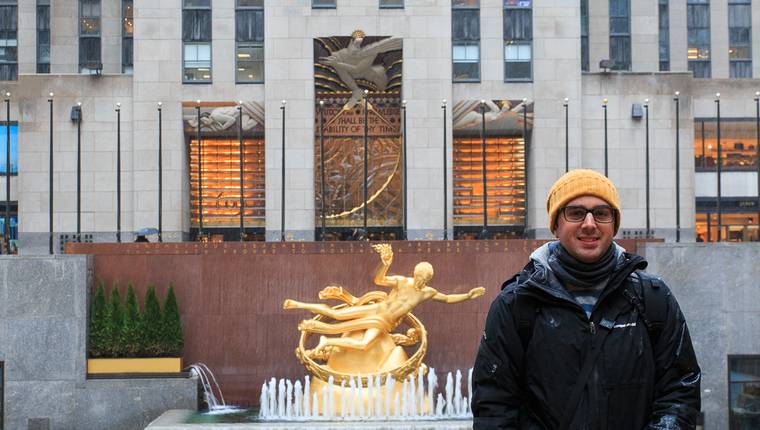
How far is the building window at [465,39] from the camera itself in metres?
37.5

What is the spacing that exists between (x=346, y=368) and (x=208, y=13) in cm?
1920

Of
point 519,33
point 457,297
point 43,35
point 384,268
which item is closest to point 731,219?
point 519,33

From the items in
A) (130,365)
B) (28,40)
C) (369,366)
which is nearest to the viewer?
(369,366)

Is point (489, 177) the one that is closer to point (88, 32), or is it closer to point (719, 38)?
point (88, 32)

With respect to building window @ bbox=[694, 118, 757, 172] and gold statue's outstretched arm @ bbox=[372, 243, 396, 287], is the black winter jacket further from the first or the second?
building window @ bbox=[694, 118, 757, 172]

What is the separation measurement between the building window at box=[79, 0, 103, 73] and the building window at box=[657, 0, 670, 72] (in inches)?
1142

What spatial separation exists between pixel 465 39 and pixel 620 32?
63.2ft

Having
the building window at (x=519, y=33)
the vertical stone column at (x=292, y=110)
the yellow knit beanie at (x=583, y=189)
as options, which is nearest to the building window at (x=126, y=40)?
the vertical stone column at (x=292, y=110)

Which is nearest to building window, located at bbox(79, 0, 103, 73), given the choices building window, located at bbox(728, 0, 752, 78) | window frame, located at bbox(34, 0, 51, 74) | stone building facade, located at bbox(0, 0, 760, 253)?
window frame, located at bbox(34, 0, 51, 74)

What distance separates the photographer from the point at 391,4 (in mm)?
37062

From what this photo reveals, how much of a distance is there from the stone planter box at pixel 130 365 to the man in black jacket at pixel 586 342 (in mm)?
18609

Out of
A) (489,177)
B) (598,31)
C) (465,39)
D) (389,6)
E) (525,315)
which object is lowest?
(525,315)

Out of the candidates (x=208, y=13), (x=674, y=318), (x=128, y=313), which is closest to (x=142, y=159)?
(x=208, y=13)

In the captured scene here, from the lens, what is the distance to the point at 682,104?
37.9 meters
